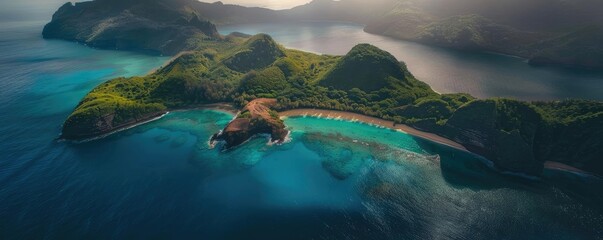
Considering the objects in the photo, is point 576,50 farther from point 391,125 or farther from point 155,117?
point 155,117

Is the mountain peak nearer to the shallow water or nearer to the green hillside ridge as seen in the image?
the green hillside ridge

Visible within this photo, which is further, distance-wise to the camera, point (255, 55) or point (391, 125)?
point (255, 55)

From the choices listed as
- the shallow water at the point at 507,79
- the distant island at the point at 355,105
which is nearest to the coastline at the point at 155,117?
the distant island at the point at 355,105

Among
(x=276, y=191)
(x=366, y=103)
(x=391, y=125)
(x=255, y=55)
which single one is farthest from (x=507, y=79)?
(x=276, y=191)

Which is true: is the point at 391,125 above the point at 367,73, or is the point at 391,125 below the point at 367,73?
below

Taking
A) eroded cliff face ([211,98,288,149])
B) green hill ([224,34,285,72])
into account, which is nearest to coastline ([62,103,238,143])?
eroded cliff face ([211,98,288,149])

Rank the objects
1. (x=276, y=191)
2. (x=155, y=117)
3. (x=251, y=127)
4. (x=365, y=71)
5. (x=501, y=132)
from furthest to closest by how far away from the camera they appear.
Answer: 1. (x=365, y=71)
2. (x=155, y=117)
3. (x=251, y=127)
4. (x=501, y=132)
5. (x=276, y=191)

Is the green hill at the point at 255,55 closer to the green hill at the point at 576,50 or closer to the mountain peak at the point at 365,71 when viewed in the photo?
the mountain peak at the point at 365,71
